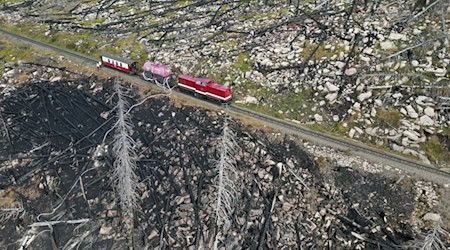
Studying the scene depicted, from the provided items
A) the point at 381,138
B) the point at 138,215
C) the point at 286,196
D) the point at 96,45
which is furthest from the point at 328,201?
the point at 96,45

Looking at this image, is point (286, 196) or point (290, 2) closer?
point (286, 196)

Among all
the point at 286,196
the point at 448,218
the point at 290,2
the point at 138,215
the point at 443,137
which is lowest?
the point at 138,215

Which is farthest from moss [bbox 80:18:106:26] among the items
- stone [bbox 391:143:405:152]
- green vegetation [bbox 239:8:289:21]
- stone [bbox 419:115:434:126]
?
stone [bbox 419:115:434:126]

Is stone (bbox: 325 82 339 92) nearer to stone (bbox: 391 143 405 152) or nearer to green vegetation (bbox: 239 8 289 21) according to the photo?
stone (bbox: 391 143 405 152)

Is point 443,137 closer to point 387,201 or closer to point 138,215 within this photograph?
point 387,201

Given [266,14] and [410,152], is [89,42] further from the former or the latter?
[410,152]

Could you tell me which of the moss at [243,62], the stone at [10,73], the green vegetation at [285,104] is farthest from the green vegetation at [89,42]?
the green vegetation at [285,104]

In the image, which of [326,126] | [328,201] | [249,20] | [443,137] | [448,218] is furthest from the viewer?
[249,20]
